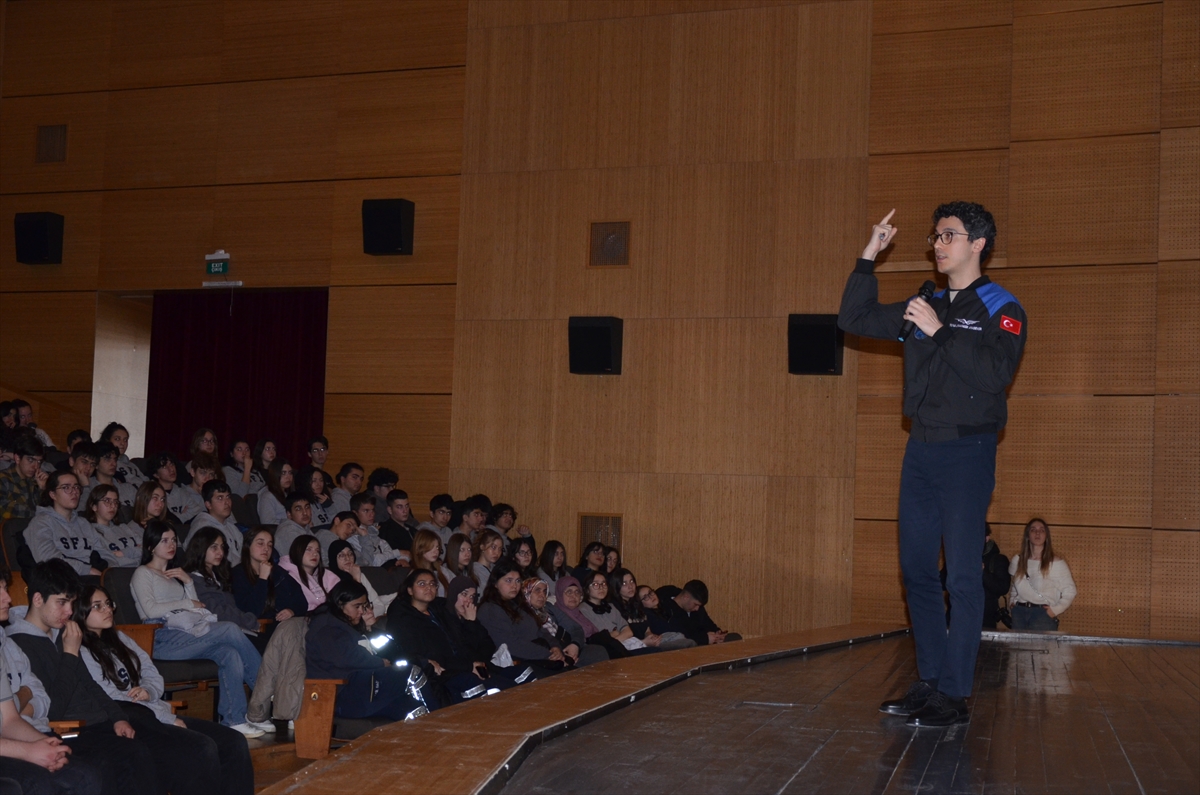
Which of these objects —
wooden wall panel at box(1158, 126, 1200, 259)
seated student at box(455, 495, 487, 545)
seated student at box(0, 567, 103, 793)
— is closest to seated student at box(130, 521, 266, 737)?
seated student at box(0, 567, 103, 793)

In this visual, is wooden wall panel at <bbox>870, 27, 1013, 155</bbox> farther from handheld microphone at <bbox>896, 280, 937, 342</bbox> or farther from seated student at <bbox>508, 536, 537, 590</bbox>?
handheld microphone at <bbox>896, 280, 937, 342</bbox>

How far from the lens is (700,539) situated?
786cm

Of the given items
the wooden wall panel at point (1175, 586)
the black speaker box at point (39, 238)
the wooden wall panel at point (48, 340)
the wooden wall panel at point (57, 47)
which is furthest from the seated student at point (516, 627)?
the wooden wall panel at point (57, 47)

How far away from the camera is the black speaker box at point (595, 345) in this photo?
7980 millimetres

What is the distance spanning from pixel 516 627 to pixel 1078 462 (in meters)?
3.69

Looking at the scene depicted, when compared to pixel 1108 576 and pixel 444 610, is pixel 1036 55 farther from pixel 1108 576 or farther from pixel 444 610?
pixel 444 610

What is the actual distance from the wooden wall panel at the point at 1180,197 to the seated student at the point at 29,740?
255 inches

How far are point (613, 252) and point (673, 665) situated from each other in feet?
15.6

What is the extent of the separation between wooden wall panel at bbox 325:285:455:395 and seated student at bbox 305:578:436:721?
358 cm

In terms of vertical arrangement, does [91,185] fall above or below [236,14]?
below

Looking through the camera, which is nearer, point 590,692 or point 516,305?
point 590,692

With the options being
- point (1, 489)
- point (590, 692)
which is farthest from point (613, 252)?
point (590, 692)

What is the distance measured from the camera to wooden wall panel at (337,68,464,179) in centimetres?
861

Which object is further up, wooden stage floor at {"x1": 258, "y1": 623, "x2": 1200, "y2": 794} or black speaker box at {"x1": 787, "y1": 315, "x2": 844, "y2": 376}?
black speaker box at {"x1": 787, "y1": 315, "x2": 844, "y2": 376}
